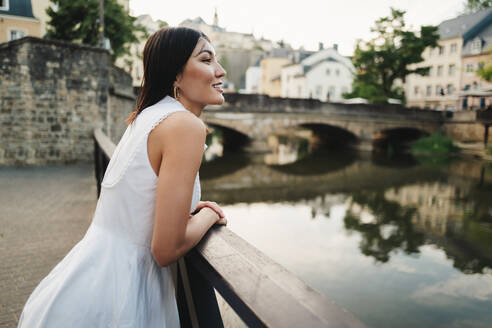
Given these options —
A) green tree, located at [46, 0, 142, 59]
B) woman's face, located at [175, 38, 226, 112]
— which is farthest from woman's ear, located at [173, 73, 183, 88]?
green tree, located at [46, 0, 142, 59]

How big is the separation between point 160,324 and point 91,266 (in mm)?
279

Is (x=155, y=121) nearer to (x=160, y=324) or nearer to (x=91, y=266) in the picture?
(x=91, y=266)

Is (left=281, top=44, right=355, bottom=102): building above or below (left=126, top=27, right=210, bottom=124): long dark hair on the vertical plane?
above

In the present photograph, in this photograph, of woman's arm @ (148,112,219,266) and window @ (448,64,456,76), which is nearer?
woman's arm @ (148,112,219,266)

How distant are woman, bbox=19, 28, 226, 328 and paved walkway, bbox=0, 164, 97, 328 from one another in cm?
195

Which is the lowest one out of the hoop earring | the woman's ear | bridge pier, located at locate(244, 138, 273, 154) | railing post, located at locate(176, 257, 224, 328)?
bridge pier, located at locate(244, 138, 273, 154)

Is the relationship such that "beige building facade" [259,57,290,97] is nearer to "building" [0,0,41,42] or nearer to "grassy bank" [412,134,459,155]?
"grassy bank" [412,134,459,155]

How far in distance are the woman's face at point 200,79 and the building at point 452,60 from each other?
39.3 m

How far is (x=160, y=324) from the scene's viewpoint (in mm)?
1235

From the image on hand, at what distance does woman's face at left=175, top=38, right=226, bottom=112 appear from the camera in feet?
4.42

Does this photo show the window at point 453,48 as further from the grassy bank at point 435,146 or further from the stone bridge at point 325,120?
the grassy bank at point 435,146

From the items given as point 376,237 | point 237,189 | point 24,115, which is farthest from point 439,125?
point 24,115

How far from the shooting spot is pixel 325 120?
24328mm

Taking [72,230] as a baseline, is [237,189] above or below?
below
